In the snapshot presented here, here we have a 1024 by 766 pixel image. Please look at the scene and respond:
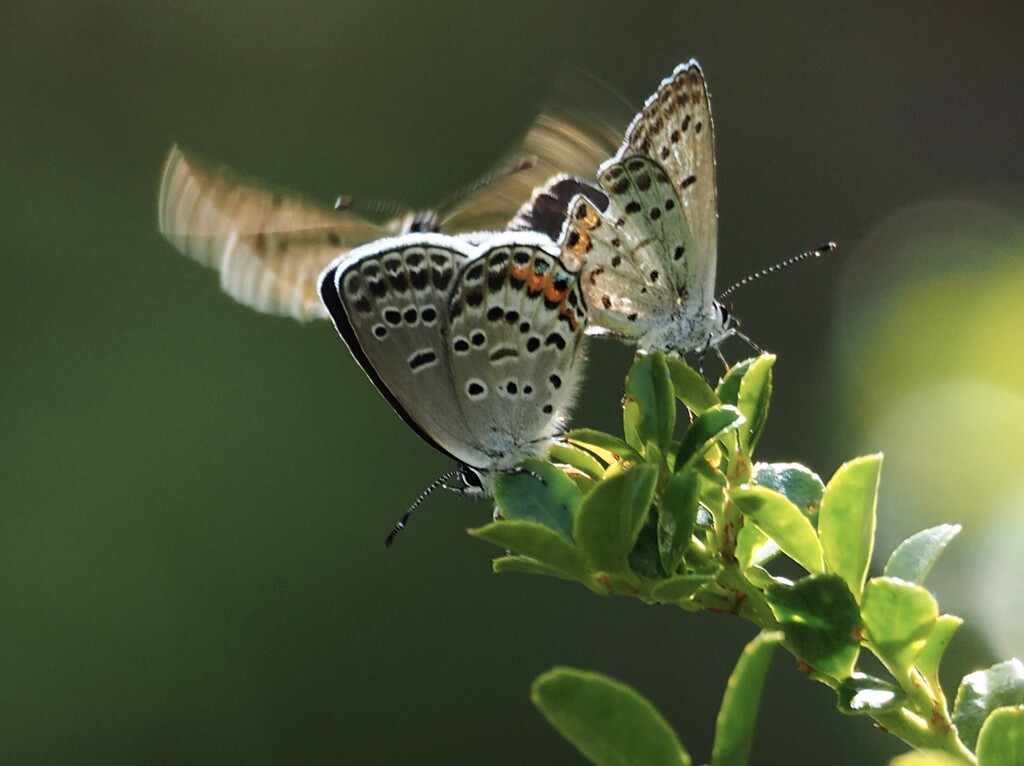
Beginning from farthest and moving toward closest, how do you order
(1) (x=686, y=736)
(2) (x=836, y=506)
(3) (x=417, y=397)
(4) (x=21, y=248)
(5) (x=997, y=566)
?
(4) (x=21, y=248)
(1) (x=686, y=736)
(5) (x=997, y=566)
(3) (x=417, y=397)
(2) (x=836, y=506)

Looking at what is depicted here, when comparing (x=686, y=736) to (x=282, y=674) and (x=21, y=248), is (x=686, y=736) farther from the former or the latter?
(x=21, y=248)

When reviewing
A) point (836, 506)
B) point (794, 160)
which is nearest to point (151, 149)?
point (794, 160)

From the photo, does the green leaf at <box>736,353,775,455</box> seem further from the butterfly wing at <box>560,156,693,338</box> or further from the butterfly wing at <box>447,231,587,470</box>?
the butterfly wing at <box>560,156,693,338</box>

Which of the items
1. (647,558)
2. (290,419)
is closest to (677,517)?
(647,558)

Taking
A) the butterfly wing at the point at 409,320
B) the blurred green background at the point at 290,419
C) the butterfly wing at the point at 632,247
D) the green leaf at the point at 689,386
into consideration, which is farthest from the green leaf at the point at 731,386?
the blurred green background at the point at 290,419

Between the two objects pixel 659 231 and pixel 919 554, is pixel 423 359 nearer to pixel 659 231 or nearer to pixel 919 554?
pixel 659 231

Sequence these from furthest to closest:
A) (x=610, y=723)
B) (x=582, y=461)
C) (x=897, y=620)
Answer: (x=582, y=461)
(x=897, y=620)
(x=610, y=723)

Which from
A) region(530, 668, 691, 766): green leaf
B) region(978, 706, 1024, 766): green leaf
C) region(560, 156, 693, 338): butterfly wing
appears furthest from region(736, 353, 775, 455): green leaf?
region(560, 156, 693, 338): butterfly wing
